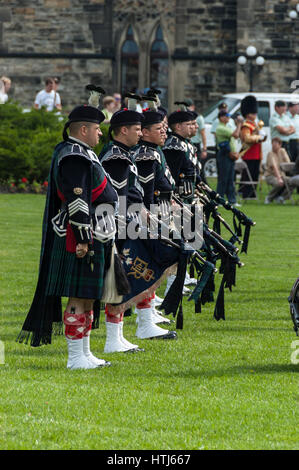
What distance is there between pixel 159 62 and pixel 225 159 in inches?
668

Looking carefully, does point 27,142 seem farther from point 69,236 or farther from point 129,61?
point 69,236

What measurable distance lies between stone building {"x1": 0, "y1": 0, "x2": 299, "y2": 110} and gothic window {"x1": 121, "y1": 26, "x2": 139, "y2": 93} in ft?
0.12

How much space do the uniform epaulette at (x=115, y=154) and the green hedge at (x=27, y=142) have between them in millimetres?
14758

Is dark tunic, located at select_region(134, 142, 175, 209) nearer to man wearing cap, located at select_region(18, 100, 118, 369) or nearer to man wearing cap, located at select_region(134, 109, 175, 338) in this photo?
man wearing cap, located at select_region(134, 109, 175, 338)

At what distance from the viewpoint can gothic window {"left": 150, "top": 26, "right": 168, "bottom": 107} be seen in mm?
38781

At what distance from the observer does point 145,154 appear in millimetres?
8664

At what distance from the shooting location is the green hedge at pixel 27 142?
2303cm

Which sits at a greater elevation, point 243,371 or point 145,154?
point 145,154

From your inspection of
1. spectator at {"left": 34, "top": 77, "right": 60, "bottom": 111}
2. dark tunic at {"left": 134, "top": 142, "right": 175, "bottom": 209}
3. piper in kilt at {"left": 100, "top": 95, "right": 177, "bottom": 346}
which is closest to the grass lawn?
piper in kilt at {"left": 100, "top": 95, "right": 177, "bottom": 346}

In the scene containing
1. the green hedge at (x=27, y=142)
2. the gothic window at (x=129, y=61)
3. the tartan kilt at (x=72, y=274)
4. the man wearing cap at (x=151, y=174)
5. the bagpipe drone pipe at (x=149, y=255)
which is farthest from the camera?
the gothic window at (x=129, y=61)

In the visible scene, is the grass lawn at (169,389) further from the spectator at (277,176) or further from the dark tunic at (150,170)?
the spectator at (277,176)

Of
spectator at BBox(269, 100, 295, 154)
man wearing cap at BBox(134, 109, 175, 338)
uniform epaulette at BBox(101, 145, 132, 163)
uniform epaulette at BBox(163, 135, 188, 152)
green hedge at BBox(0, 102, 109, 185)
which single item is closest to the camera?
uniform epaulette at BBox(101, 145, 132, 163)

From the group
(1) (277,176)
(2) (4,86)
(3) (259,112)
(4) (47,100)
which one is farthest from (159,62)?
(1) (277,176)

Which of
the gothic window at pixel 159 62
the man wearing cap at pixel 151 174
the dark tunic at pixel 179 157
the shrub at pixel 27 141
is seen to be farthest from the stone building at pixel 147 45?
the man wearing cap at pixel 151 174
